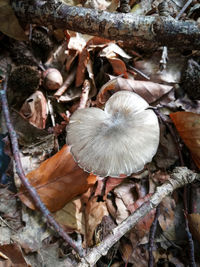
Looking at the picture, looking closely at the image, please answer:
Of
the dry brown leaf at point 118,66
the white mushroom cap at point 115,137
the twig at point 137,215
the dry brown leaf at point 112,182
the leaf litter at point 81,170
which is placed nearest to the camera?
the twig at point 137,215

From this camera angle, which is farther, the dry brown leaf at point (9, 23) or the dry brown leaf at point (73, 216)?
the dry brown leaf at point (9, 23)

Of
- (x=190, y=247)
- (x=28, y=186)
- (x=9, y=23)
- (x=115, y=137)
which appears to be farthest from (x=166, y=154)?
(x=9, y=23)

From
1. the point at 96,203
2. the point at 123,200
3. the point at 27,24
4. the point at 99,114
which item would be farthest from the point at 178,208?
the point at 27,24

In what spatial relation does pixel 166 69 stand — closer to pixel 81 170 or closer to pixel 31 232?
pixel 81 170

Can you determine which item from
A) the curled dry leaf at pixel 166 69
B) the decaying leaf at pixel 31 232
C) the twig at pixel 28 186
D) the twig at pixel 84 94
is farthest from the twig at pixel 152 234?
the curled dry leaf at pixel 166 69

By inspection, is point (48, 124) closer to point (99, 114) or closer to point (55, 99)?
point (55, 99)

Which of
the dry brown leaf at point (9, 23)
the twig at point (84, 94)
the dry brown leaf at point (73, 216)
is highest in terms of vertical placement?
the dry brown leaf at point (9, 23)

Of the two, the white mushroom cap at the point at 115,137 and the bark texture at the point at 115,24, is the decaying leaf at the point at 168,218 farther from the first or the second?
the bark texture at the point at 115,24
